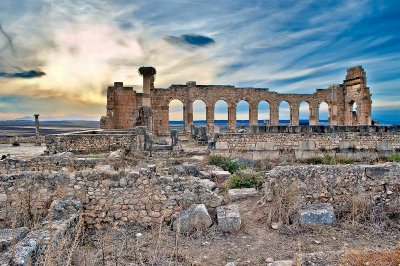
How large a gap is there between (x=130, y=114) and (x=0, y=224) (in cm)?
1701

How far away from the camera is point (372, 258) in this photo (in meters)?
2.58

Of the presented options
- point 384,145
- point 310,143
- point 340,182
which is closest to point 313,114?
point 384,145

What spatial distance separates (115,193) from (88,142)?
7431 mm

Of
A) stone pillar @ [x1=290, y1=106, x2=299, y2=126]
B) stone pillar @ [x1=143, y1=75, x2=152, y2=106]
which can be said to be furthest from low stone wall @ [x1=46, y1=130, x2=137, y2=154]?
stone pillar @ [x1=290, y1=106, x2=299, y2=126]

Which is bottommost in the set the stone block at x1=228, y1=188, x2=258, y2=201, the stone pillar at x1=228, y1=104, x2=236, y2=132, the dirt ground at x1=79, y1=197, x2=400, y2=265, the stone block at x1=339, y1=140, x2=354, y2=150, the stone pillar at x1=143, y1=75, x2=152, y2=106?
the dirt ground at x1=79, y1=197, x2=400, y2=265

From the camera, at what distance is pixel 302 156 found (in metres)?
10.6

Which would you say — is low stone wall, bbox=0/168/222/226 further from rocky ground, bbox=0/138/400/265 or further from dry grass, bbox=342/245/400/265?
dry grass, bbox=342/245/400/265

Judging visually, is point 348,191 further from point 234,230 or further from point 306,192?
point 234,230

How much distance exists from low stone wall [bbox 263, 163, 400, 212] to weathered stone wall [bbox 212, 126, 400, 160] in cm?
534

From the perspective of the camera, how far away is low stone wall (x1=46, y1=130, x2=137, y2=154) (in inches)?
427

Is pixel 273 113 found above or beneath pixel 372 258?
above

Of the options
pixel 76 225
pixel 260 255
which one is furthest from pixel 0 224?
pixel 260 255

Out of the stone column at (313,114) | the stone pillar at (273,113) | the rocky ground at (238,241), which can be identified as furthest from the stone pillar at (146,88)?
the stone column at (313,114)

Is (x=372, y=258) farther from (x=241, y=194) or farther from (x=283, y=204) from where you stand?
(x=241, y=194)
